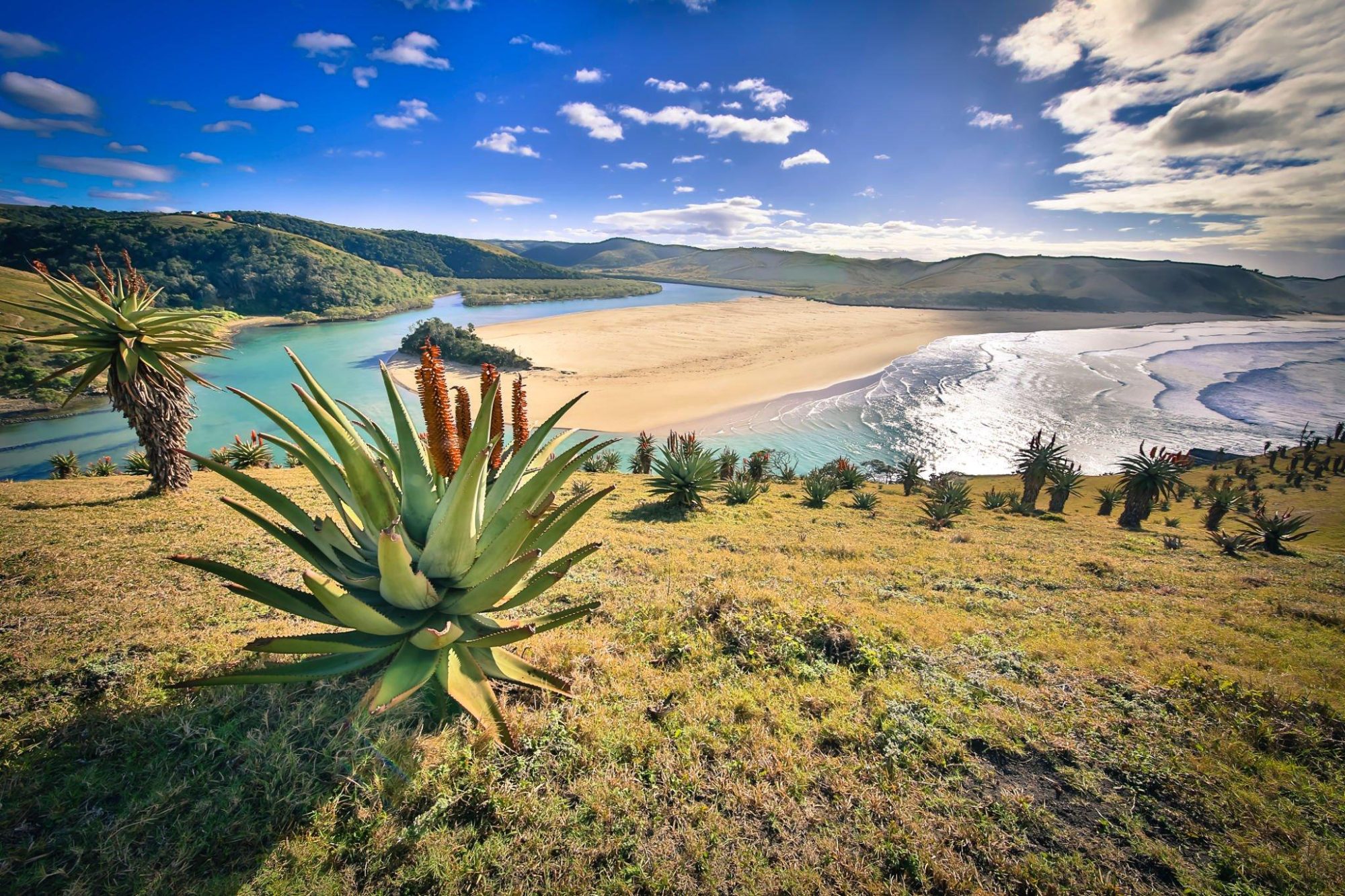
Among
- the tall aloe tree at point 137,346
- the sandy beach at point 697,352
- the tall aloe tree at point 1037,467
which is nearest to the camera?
the tall aloe tree at point 137,346

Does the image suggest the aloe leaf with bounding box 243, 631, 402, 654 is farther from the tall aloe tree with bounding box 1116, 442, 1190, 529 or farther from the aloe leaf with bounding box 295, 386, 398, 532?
the tall aloe tree with bounding box 1116, 442, 1190, 529

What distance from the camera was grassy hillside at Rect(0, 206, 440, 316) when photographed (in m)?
52.0

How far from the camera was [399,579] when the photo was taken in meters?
2.24

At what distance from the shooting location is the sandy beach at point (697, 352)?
32.5 meters

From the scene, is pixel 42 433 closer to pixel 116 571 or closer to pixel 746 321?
pixel 116 571

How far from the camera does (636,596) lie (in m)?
4.93

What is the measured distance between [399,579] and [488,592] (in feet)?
1.34

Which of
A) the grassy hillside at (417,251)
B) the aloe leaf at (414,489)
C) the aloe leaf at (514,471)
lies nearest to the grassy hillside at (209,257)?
the grassy hillside at (417,251)

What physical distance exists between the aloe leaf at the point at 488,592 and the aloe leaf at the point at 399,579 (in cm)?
13

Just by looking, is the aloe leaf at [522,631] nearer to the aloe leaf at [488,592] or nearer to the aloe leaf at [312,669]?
the aloe leaf at [488,592]

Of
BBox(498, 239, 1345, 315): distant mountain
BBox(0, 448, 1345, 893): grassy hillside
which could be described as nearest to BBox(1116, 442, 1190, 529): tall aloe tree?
BBox(0, 448, 1345, 893): grassy hillside

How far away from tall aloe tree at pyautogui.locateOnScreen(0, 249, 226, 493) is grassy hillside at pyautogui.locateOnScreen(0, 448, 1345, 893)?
140 inches

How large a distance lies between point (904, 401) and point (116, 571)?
38.3 m

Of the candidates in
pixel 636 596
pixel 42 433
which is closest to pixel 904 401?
pixel 636 596
